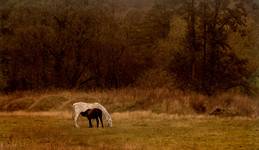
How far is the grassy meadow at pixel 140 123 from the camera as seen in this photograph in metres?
23.9

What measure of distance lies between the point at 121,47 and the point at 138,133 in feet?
131

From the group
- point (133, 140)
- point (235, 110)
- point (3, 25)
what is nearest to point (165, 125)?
point (133, 140)

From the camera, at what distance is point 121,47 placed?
222 ft

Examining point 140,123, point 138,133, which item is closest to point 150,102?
point 140,123

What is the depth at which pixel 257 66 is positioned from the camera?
65438 mm

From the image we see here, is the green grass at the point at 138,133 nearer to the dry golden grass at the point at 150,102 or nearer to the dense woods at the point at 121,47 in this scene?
the dry golden grass at the point at 150,102

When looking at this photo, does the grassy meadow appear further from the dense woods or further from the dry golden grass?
the dense woods

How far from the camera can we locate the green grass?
2320 cm

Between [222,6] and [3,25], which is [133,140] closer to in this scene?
[222,6]

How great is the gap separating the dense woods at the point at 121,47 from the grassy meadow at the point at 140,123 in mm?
9939

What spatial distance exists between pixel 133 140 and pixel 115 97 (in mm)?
21944

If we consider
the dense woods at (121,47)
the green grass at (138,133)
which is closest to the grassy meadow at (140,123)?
the green grass at (138,133)

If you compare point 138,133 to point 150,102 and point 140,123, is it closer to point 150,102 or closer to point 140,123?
point 140,123

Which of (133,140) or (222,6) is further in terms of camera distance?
(222,6)
